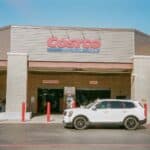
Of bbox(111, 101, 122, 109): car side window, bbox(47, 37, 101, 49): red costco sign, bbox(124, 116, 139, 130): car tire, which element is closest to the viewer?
bbox(124, 116, 139, 130): car tire

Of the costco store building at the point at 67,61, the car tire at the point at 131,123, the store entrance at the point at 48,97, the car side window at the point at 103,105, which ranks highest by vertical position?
the costco store building at the point at 67,61

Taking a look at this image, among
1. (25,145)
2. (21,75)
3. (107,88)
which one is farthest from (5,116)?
(25,145)

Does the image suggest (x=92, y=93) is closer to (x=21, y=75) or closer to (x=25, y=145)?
(x=21, y=75)

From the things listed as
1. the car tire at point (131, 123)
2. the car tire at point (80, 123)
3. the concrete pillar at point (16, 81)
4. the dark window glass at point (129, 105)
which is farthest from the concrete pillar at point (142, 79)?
the car tire at point (80, 123)

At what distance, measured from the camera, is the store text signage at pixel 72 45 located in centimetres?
3891

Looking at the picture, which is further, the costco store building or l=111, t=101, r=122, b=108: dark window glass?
the costco store building

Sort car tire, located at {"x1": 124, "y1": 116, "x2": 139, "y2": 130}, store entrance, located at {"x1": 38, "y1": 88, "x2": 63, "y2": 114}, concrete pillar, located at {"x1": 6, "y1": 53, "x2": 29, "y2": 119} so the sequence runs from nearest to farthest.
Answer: car tire, located at {"x1": 124, "y1": 116, "x2": 139, "y2": 130}
concrete pillar, located at {"x1": 6, "y1": 53, "x2": 29, "y2": 119}
store entrance, located at {"x1": 38, "y1": 88, "x2": 63, "y2": 114}

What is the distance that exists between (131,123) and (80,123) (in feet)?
9.25

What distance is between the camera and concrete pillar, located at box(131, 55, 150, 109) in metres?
36.2

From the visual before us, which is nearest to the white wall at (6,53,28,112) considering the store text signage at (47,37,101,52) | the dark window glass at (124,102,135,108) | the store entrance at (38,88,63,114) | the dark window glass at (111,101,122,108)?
the store text signage at (47,37,101,52)

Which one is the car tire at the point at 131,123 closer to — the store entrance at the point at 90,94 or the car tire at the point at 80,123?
the car tire at the point at 80,123

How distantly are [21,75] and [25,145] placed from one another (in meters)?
18.4

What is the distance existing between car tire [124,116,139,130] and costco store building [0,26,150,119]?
10.0 metres

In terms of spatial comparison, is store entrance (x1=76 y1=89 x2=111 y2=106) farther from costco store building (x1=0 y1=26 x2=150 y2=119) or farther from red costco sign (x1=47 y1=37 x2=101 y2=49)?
red costco sign (x1=47 y1=37 x2=101 y2=49)
